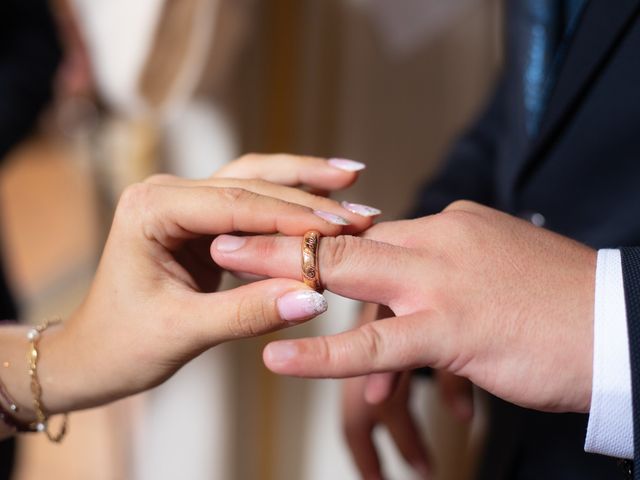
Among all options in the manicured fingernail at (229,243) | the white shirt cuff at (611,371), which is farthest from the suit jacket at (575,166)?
the manicured fingernail at (229,243)

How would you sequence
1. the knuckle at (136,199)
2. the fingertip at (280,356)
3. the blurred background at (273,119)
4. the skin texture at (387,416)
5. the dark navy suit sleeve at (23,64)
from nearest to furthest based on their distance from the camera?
the fingertip at (280,356), the knuckle at (136,199), the skin texture at (387,416), the blurred background at (273,119), the dark navy suit sleeve at (23,64)

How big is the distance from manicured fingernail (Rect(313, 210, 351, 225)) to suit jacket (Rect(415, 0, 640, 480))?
273 mm

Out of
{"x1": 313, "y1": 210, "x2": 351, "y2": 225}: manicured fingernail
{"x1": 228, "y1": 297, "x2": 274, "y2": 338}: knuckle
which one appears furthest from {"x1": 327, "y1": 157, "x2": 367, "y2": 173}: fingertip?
{"x1": 228, "y1": 297, "x2": 274, "y2": 338}: knuckle

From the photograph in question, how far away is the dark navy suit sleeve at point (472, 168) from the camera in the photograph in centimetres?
89

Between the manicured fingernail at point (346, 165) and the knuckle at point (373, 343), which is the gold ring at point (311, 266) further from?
the manicured fingernail at point (346, 165)

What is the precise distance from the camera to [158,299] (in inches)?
22.6

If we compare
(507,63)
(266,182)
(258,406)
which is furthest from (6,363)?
(258,406)

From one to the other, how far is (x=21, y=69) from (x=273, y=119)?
17.9 inches

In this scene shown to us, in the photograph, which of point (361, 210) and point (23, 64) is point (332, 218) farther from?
point (23, 64)

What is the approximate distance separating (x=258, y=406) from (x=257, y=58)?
0.68 m

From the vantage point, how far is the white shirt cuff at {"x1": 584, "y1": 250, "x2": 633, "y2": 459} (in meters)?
0.49

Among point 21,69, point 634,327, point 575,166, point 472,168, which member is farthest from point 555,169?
point 21,69

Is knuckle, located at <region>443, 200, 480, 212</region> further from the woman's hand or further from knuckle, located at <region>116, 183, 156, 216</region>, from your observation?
knuckle, located at <region>116, 183, 156, 216</region>

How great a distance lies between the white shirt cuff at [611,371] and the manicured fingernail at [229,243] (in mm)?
274
